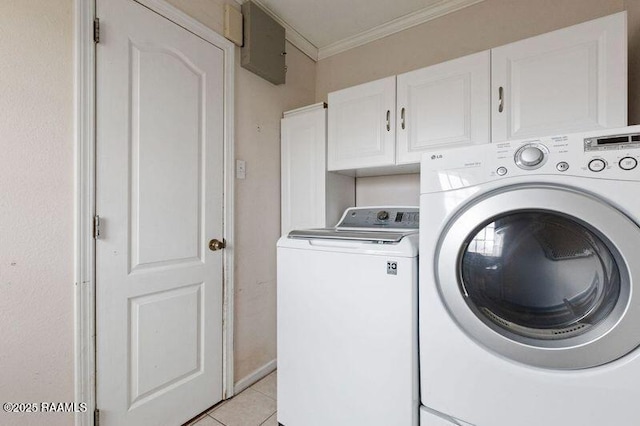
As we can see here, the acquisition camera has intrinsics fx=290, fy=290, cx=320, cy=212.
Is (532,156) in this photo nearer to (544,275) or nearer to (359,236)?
(544,275)

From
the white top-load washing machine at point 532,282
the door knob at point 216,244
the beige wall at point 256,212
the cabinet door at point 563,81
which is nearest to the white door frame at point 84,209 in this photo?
the door knob at point 216,244

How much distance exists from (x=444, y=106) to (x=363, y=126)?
1.51ft

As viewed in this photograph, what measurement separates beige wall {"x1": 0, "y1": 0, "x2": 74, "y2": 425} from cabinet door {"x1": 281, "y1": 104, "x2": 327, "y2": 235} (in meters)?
1.18

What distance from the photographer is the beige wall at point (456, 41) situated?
58.1 inches

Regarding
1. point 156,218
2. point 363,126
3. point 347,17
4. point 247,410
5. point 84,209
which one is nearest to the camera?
point 84,209

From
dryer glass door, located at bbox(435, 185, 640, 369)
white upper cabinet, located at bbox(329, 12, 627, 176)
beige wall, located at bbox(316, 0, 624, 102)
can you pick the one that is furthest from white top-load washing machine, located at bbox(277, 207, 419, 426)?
beige wall, located at bbox(316, 0, 624, 102)

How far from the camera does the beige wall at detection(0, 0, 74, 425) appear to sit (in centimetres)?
100

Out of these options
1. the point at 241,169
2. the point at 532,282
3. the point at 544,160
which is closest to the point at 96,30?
the point at 241,169

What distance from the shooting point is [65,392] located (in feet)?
3.72

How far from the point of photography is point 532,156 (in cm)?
85

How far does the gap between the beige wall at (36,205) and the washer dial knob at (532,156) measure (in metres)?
1.61

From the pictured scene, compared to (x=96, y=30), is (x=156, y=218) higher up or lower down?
lower down

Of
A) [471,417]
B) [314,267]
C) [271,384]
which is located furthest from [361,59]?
[271,384]

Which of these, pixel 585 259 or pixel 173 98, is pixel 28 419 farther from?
pixel 585 259
